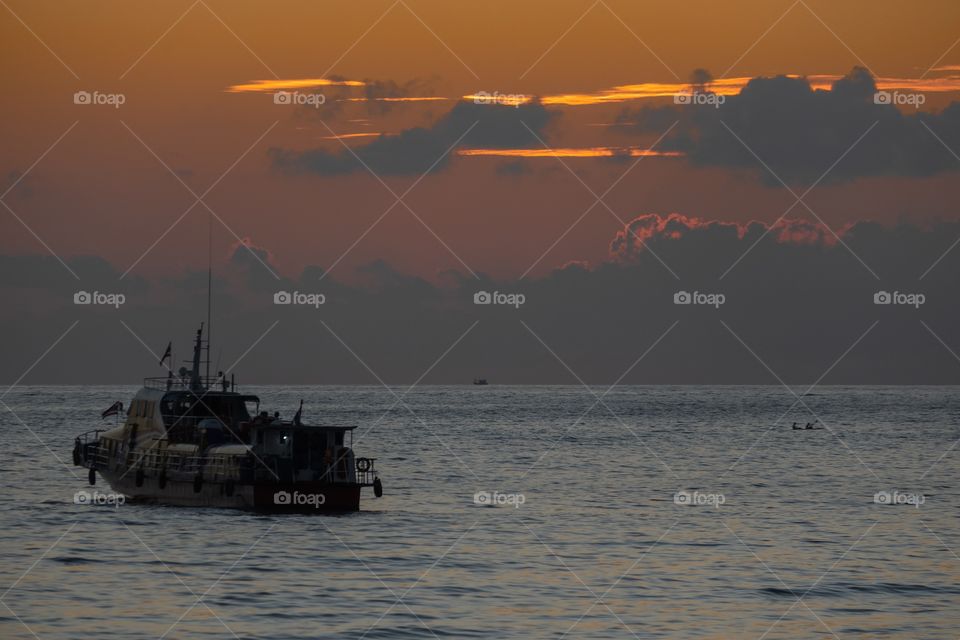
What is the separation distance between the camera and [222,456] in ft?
209

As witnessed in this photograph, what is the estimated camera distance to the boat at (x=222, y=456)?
62219 mm

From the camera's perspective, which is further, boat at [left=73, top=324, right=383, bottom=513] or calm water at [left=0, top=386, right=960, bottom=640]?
boat at [left=73, top=324, right=383, bottom=513]

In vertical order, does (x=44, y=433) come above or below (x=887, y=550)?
above

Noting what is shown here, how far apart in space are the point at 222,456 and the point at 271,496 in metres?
3.30

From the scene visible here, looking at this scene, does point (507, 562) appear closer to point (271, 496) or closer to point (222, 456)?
point (271, 496)

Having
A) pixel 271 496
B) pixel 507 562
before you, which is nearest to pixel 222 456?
pixel 271 496

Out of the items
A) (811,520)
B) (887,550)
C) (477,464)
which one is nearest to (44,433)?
(477,464)

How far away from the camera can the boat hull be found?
203ft

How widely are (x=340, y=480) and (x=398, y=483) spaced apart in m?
23.4

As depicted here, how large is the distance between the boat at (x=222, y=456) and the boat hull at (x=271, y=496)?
4 cm

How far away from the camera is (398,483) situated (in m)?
86.9

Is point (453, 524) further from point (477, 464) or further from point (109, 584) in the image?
point (477, 464)

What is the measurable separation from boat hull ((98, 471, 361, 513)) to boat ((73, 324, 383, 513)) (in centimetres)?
4

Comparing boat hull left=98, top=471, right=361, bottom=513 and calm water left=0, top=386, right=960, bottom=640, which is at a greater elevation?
boat hull left=98, top=471, right=361, bottom=513
